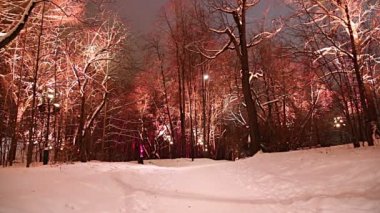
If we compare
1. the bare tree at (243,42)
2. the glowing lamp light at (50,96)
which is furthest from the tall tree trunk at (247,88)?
the glowing lamp light at (50,96)

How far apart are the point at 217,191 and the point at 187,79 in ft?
77.5

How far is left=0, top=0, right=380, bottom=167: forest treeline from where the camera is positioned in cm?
1511

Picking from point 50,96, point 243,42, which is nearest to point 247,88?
point 243,42

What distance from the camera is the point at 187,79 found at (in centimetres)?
3231

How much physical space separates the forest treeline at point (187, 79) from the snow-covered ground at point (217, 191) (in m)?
3.66

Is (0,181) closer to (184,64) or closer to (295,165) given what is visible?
(295,165)

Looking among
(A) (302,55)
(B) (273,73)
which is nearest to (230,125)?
(B) (273,73)

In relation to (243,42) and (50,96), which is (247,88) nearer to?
(243,42)

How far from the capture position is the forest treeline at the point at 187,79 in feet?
49.6

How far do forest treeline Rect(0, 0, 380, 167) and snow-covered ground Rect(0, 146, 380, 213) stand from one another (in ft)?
12.0

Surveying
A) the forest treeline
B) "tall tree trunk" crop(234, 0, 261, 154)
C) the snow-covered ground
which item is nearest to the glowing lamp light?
the forest treeline

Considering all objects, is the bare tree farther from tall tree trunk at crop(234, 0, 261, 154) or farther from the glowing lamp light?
the glowing lamp light

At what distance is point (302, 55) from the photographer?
15758mm

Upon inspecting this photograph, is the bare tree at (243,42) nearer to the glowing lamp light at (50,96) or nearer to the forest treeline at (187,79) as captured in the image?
the forest treeline at (187,79)
